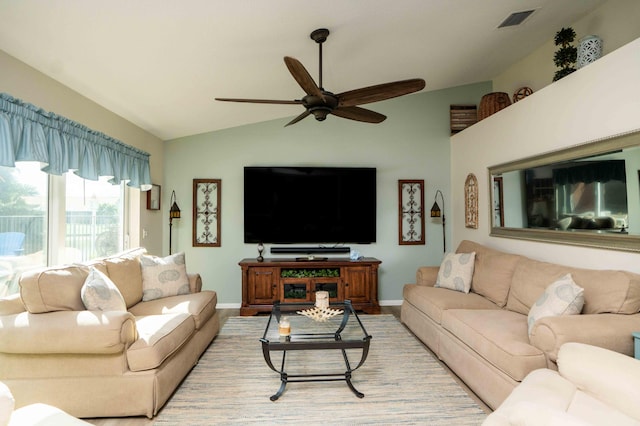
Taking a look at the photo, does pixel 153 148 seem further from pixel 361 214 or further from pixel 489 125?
pixel 489 125

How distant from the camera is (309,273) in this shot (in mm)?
4480

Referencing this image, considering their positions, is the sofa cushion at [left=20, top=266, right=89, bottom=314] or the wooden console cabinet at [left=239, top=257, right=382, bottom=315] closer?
the sofa cushion at [left=20, top=266, right=89, bottom=314]

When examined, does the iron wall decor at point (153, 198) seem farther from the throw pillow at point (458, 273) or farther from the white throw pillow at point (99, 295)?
the throw pillow at point (458, 273)

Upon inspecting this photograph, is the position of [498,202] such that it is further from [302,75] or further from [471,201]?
[302,75]

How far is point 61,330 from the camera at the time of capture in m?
2.03

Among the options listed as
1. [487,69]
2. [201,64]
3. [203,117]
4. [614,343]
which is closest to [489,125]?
[487,69]

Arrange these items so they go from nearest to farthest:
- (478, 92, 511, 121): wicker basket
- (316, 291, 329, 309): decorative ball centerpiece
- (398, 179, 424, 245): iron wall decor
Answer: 1. (316, 291, 329, 309): decorative ball centerpiece
2. (478, 92, 511, 121): wicker basket
3. (398, 179, 424, 245): iron wall decor

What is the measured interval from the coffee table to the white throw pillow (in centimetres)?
108

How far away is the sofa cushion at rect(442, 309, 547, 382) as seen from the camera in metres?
2.03

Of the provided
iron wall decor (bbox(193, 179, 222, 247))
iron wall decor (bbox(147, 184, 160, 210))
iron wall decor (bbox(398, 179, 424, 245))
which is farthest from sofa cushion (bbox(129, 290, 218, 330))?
iron wall decor (bbox(398, 179, 424, 245))

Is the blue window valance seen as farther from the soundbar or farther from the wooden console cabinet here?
the soundbar

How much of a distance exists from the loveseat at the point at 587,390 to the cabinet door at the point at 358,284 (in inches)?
110

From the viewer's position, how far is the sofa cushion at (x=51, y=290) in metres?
2.13

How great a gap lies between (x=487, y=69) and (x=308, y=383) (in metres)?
4.28
